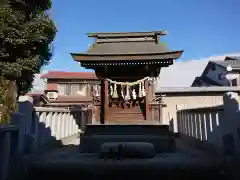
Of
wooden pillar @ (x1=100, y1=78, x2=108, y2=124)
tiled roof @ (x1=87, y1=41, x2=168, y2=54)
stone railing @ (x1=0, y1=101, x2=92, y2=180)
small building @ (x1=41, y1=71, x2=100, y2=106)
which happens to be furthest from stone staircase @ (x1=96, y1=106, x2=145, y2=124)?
small building @ (x1=41, y1=71, x2=100, y2=106)

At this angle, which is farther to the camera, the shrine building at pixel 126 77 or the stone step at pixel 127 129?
the shrine building at pixel 126 77

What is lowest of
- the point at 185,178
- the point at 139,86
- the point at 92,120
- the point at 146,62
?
the point at 185,178

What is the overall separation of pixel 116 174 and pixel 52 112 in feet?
14.2

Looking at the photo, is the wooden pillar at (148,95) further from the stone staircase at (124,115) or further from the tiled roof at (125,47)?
the tiled roof at (125,47)

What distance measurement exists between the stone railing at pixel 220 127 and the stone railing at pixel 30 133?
4748 mm

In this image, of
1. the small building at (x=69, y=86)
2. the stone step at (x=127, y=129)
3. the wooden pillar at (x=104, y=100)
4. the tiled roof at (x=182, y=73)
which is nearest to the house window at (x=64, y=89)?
the small building at (x=69, y=86)

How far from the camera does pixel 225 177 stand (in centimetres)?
498

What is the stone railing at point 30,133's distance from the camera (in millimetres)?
4205

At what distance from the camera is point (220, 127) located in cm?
592

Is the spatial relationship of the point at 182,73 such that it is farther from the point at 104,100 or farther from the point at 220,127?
the point at 220,127

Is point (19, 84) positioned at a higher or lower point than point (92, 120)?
higher

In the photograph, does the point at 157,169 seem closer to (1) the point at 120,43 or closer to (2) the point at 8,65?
(1) the point at 120,43

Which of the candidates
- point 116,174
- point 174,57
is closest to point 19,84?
point 174,57

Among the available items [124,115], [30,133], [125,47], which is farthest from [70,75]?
[30,133]
